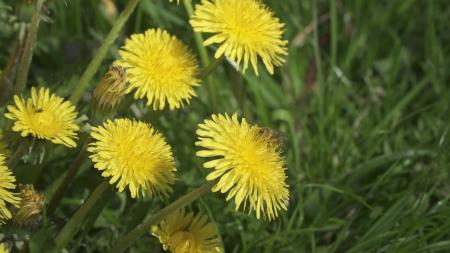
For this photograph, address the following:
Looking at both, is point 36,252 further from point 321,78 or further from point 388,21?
point 388,21

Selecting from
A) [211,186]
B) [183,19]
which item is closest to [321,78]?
[183,19]

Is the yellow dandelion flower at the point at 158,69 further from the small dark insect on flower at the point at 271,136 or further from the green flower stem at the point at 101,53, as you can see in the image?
the small dark insect on flower at the point at 271,136

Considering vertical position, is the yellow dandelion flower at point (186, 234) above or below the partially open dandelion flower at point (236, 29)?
below

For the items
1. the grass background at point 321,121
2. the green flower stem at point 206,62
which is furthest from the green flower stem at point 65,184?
the green flower stem at point 206,62

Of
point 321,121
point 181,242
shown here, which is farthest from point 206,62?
point 181,242

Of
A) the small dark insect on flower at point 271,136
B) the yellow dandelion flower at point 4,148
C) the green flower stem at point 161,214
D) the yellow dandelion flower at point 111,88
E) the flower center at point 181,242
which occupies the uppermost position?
the yellow dandelion flower at point 111,88
